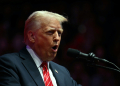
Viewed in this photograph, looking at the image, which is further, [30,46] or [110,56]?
[110,56]

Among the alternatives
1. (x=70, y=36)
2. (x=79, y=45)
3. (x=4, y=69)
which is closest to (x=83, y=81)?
(x=79, y=45)

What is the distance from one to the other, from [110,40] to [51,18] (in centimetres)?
240

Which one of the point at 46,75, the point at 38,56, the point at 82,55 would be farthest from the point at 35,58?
the point at 82,55

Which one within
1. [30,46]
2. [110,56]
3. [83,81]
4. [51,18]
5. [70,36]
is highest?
[51,18]

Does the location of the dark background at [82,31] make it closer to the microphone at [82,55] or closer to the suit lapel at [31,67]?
the suit lapel at [31,67]

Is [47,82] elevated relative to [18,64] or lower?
lower

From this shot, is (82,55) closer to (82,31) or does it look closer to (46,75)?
(46,75)

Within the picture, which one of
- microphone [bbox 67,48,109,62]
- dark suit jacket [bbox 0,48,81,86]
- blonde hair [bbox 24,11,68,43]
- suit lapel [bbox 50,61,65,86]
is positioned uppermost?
blonde hair [bbox 24,11,68,43]

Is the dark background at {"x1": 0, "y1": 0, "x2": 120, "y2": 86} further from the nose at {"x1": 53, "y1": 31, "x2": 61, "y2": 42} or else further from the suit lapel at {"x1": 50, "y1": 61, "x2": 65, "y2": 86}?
the nose at {"x1": 53, "y1": 31, "x2": 61, "y2": 42}

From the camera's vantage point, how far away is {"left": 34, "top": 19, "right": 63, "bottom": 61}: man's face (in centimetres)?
187

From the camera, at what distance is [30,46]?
1.96 m

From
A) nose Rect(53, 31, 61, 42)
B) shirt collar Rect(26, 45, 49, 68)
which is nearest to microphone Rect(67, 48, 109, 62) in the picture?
nose Rect(53, 31, 61, 42)

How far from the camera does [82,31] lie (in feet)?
13.4

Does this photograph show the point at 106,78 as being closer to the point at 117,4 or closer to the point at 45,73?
the point at 117,4
